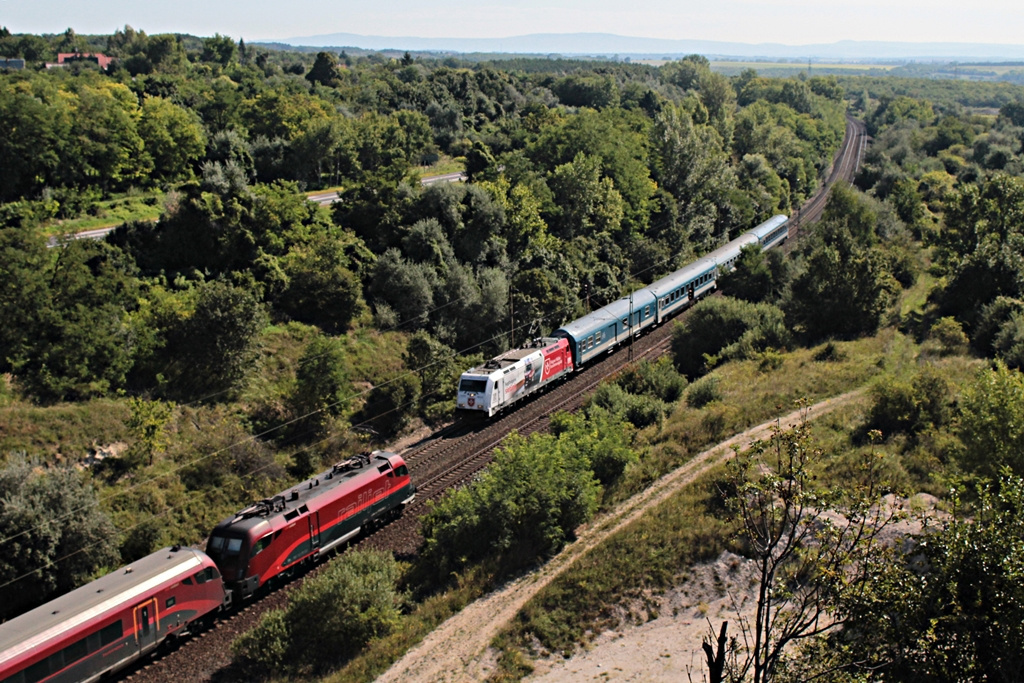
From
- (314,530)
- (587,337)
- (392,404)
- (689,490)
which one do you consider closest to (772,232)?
(587,337)

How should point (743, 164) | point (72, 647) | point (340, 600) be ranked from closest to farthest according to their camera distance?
1. point (72, 647)
2. point (340, 600)
3. point (743, 164)

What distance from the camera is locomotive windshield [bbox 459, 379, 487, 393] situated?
1361 inches

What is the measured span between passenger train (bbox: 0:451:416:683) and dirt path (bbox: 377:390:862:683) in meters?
5.62

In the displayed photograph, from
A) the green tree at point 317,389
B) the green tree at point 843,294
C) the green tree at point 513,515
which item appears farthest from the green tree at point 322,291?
the green tree at point 843,294

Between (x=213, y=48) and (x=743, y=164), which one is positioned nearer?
(x=743, y=164)

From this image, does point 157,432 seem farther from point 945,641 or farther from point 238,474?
point 945,641

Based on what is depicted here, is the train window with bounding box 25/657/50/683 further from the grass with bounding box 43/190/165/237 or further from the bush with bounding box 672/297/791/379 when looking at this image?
the bush with bounding box 672/297/791/379

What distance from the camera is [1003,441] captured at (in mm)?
21125

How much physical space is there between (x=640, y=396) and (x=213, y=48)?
106785 mm

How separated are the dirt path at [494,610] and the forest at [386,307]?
910mm

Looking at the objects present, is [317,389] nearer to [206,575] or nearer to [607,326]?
[206,575]

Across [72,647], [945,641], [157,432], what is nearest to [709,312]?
[157,432]

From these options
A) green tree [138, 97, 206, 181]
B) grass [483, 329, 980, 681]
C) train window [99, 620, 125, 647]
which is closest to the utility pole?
grass [483, 329, 980, 681]

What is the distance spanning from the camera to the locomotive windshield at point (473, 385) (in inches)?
1361
